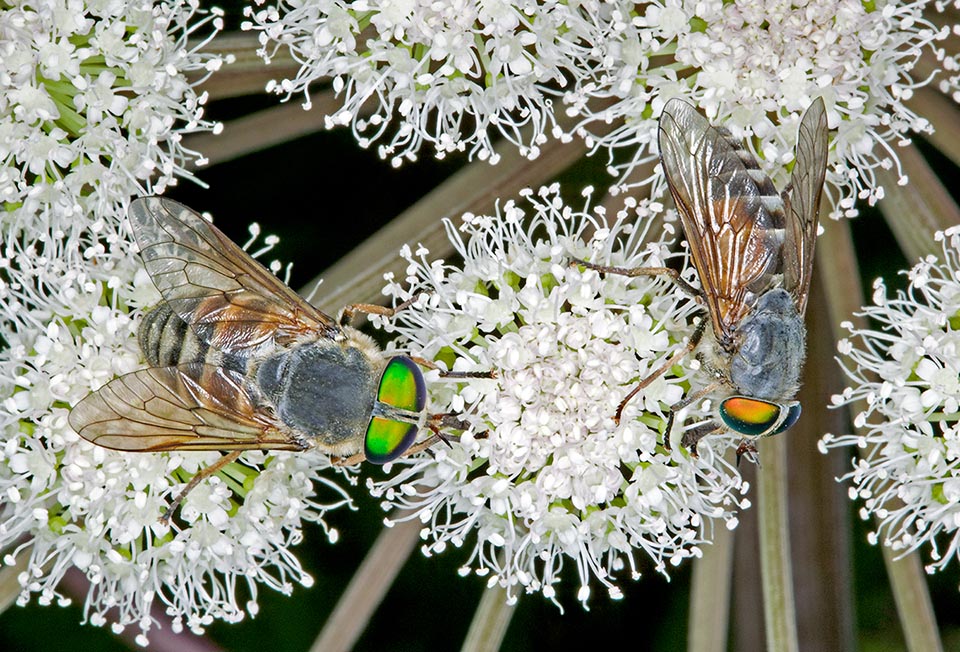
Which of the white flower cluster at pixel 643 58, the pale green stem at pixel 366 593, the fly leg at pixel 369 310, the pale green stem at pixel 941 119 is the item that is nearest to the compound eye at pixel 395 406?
the fly leg at pixel 369 310

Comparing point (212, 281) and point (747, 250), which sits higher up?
point (747, 250)

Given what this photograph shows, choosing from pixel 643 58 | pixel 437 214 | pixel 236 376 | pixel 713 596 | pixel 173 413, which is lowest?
pixel 173 413

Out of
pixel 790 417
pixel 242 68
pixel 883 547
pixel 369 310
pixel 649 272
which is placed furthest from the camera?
pixel 242 68

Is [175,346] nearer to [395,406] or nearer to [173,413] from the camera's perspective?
[173,413]

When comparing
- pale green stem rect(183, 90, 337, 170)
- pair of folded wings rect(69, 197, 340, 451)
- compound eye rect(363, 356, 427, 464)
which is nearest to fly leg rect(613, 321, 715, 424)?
compound eye rect(363, 356, 427, 464)

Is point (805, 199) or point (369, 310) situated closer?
point (805, 199)

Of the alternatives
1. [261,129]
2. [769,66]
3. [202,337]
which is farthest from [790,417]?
[261,129]
